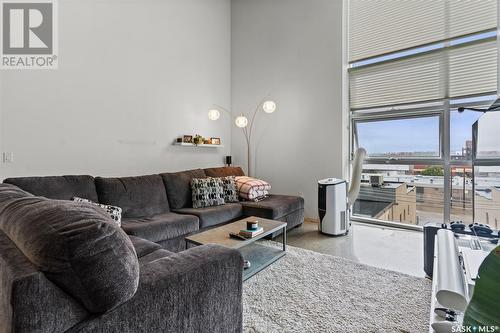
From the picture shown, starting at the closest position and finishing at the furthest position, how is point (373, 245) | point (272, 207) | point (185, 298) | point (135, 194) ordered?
point (185, 298) → point (135, 194) → point (373, 245) → point (272, 207)

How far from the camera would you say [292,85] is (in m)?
4.27

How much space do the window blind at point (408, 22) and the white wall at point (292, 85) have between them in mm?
318

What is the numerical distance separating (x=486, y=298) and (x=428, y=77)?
3.73m

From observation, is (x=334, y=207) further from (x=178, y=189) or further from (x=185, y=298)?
(x=185, y=298)

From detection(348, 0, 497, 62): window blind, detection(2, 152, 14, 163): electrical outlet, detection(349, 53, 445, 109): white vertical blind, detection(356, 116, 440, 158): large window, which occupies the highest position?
detection(348, 0, 497, 62): window blind

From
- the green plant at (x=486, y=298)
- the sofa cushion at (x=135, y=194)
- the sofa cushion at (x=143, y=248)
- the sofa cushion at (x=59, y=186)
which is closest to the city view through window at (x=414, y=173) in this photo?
the green plant at (x=486, y=298)

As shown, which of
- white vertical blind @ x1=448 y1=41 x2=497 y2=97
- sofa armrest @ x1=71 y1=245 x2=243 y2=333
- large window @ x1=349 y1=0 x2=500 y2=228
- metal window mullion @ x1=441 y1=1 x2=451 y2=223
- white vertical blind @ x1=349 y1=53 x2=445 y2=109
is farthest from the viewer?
white vertical blind @ x1=349 y1=53 x2=445 y2=109

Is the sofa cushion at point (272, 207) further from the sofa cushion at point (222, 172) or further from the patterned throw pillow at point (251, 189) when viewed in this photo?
the sofa cushion at point (222, 172)

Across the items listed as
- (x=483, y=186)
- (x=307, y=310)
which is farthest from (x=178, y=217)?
(x=483, y=186)

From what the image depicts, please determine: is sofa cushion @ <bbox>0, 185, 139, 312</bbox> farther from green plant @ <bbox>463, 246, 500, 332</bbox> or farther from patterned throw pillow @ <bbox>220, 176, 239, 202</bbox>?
patterned throw pillow @ <bbox>220, 176, 239, 202</bbox>

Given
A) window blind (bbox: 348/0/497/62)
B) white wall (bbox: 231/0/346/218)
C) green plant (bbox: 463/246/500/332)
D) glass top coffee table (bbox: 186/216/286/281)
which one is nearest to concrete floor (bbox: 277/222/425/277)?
glass top coffee table (bbox: 186/216/286/281)

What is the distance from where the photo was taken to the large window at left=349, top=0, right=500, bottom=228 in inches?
121

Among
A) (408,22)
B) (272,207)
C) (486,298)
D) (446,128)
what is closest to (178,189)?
(272,207)

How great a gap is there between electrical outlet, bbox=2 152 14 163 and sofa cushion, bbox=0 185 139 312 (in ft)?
7.39
